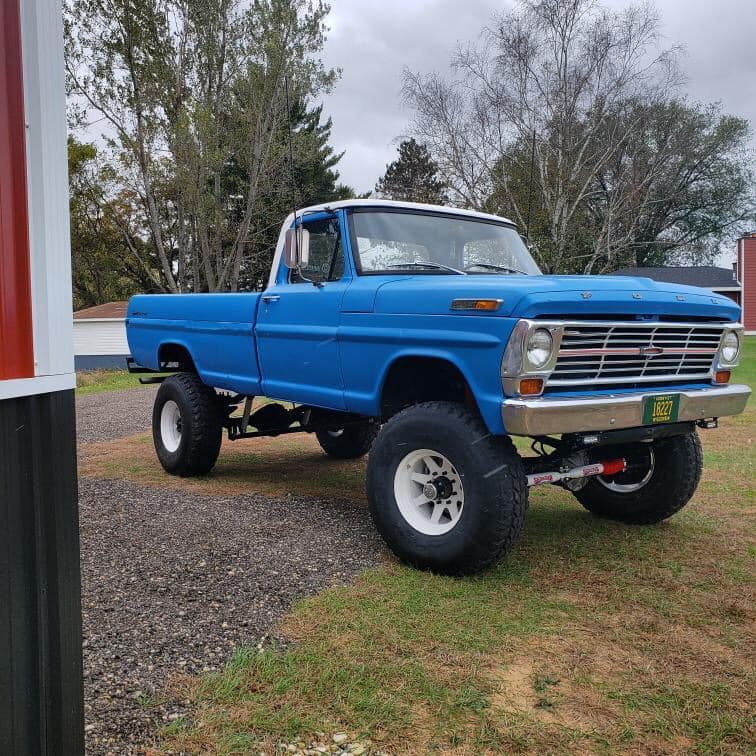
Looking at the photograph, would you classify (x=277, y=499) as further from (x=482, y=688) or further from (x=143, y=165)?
(x=143, y=165)

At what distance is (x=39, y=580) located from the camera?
207 cm

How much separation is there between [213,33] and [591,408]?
20641mm

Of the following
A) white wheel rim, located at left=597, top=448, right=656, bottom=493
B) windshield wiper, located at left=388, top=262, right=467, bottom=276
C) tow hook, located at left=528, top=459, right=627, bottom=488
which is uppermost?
windshield wiper, located at left=388, top=262, right=467, bottom=276

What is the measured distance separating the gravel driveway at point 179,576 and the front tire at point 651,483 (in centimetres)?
173

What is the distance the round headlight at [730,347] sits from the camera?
4.60 m

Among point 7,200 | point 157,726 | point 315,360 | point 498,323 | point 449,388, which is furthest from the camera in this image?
point 315,360

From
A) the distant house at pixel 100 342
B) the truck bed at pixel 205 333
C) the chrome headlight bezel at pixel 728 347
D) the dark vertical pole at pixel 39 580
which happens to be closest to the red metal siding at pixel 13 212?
the dark vertical pole at pixel 39 580

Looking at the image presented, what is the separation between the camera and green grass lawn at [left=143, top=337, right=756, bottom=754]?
8.48 ft

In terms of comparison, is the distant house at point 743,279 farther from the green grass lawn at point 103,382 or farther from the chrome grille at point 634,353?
the chrome grille at point 634,353

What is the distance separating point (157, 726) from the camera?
259 centimetres

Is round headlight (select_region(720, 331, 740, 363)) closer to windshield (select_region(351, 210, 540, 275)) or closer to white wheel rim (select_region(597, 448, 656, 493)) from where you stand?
white wheel rim (select_region(597, 448, 656, 493))

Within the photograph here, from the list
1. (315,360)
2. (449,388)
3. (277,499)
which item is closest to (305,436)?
(277,499)

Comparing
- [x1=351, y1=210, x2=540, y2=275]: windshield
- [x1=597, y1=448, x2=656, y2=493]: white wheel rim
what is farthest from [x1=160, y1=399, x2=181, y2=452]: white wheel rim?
[x1=597, y1=448, x2=656, y2=493]: white wheel rim

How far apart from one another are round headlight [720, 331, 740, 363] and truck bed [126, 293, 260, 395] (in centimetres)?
328
